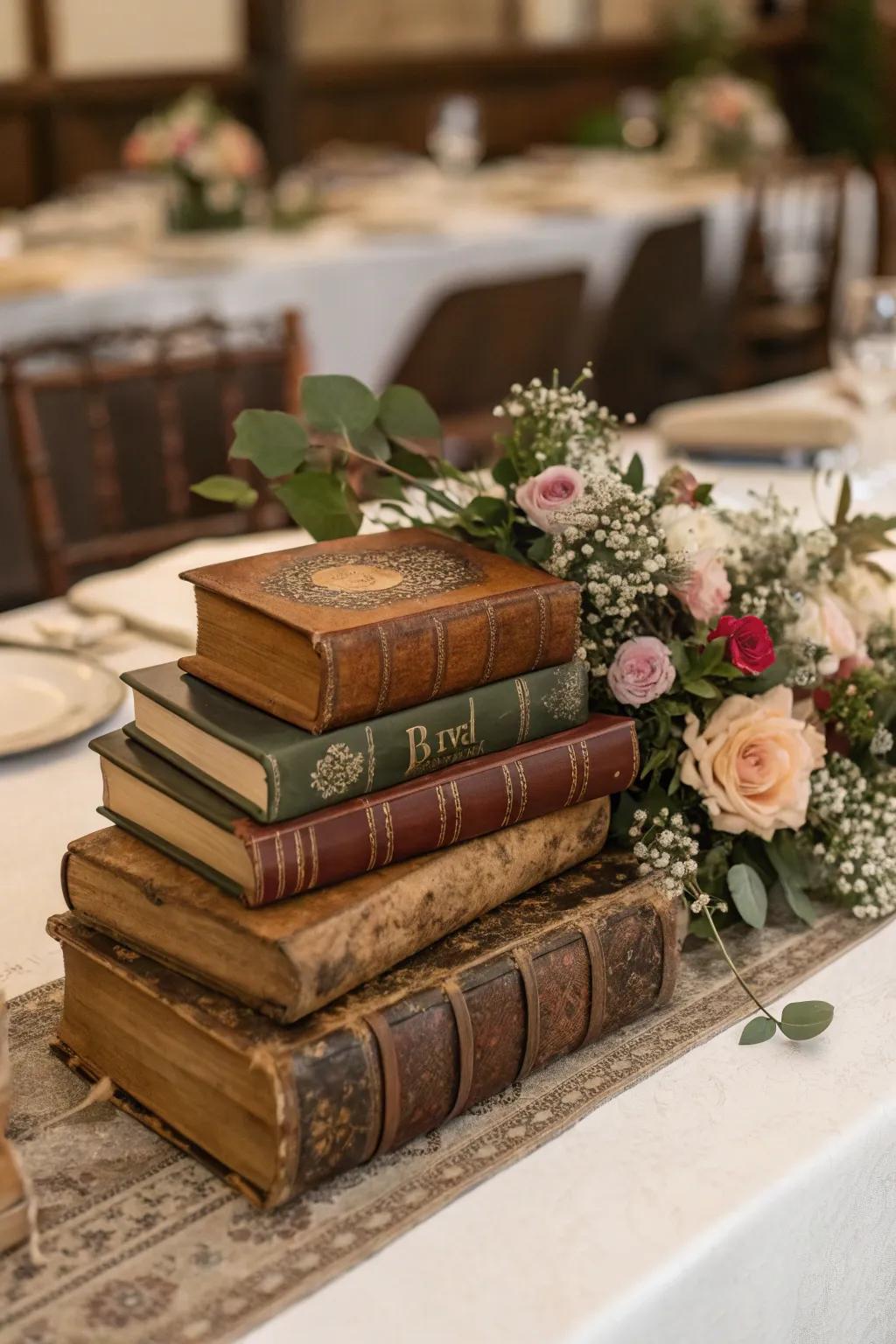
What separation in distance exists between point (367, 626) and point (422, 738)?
2.8 inches

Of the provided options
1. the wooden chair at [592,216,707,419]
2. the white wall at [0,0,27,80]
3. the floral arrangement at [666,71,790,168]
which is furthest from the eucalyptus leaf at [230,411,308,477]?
the white wall at [0,0,27,80]

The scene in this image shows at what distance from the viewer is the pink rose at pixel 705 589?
0.94 metres

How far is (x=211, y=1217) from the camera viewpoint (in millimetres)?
708

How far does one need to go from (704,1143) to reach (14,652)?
802 millimetres

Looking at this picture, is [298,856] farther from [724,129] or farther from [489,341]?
[724,129]

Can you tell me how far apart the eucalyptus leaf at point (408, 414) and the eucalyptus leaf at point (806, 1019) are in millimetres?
435

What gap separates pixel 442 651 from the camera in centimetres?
81

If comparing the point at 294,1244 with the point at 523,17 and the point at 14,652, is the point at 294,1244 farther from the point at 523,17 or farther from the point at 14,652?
the point at 523,17

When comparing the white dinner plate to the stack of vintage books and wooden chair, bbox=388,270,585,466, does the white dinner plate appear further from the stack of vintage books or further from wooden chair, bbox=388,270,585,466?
wooden chair, bbox=388,270,585,466

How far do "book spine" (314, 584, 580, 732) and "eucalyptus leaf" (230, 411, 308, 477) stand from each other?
0.22m

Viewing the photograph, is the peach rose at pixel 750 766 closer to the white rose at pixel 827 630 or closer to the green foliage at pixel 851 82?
the white rose at pixel 827 630

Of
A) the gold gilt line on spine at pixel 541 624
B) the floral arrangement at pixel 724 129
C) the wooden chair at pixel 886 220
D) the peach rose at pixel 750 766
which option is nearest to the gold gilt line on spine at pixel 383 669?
the gold gilt line on spine at pixel 541 624

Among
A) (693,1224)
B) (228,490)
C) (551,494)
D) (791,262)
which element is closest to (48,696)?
(228,490)

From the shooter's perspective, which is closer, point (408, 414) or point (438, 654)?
point (438, 654)
